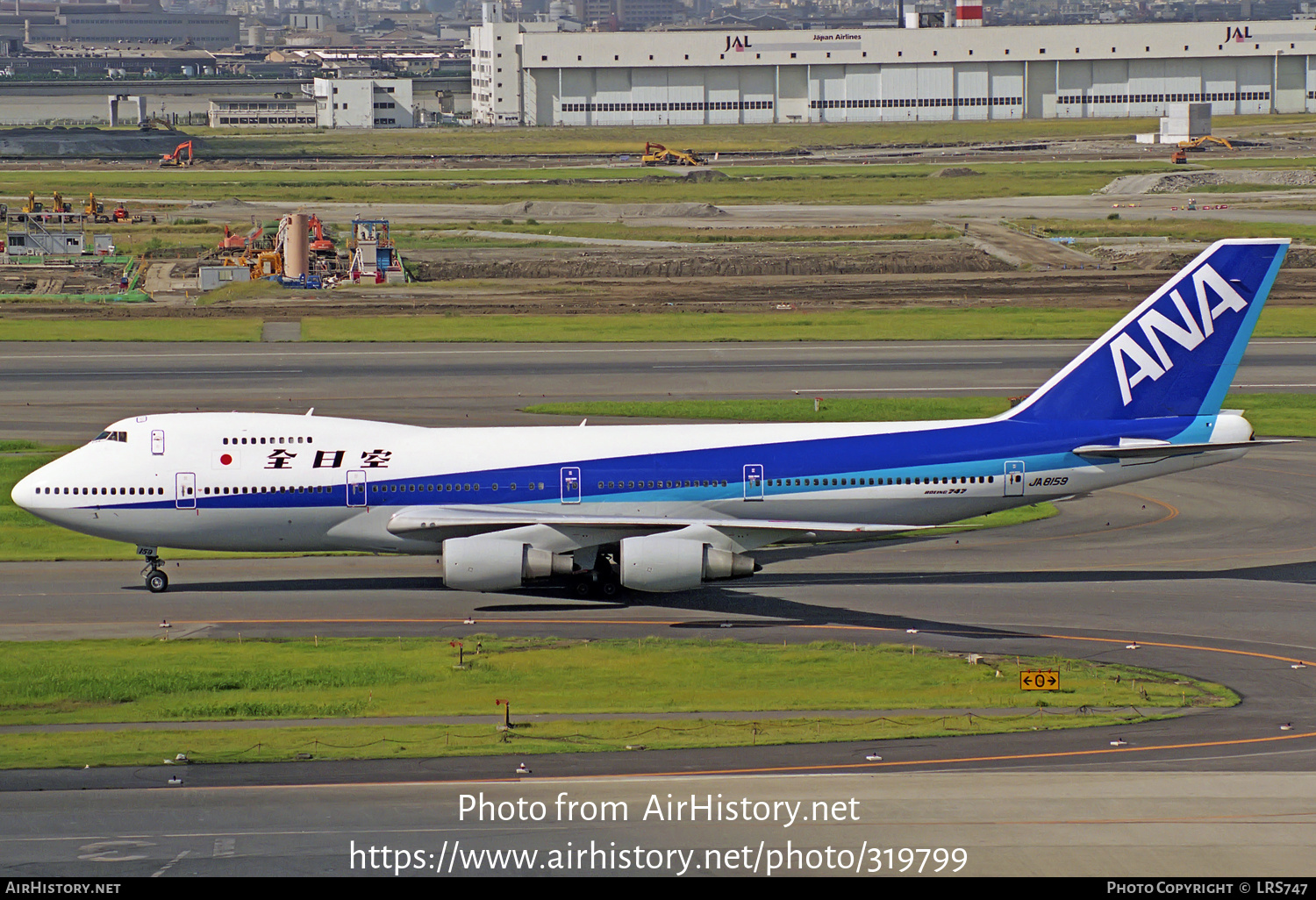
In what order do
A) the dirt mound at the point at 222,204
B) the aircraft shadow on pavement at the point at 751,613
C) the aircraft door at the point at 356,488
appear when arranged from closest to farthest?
the aircraft shadow on pavement at the point at 751,613 → the aircraft door at the point at 356,488 → the dirt mound at the point at 222,204

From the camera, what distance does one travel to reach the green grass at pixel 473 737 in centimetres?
3028

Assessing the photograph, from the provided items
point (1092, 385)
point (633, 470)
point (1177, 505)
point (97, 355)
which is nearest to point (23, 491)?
point (633, 470)

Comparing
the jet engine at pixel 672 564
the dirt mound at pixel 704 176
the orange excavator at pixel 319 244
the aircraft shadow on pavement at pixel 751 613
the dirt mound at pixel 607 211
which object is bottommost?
the aircraft shadow on pavement at pixel 751 613

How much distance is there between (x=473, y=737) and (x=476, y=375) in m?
47.4

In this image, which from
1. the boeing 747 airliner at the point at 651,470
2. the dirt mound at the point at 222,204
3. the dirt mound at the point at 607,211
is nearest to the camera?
the boeing 747 airliner at the point at 651,470

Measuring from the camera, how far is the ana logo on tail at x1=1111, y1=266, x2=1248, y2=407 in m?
44.4

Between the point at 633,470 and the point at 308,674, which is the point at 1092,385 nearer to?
the point at 633,470

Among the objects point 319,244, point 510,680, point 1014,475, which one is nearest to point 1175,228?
point 319,244

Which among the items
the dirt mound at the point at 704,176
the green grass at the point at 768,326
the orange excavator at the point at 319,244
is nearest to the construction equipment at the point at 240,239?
the orange excavator at the point at 319,244

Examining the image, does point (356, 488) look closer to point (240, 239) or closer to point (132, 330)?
point (132, 330)

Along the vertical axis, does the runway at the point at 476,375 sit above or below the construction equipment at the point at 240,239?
below

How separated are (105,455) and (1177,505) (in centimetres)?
3534

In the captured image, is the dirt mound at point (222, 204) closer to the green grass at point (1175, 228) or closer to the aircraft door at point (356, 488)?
the green grass at point (1175, 228)

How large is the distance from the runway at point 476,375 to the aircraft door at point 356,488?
74.1 feet
